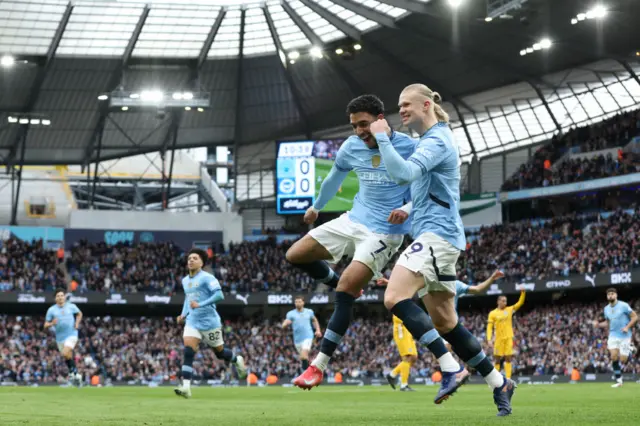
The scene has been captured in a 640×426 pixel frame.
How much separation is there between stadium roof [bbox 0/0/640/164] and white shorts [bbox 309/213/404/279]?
33609 mm

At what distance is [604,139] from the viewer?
57719 mm

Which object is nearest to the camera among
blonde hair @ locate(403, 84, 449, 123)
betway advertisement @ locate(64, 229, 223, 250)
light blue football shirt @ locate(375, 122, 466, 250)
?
light blue football shirt @ locate(375, 122, 466, 250)

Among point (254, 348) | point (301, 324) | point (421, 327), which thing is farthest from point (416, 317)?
point (254, 348)

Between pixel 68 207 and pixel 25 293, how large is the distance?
54.0 feet

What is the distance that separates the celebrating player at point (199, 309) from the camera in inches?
719

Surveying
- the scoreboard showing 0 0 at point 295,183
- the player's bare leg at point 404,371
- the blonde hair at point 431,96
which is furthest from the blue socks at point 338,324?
the scoreboard showing 0 0 at point 295,183

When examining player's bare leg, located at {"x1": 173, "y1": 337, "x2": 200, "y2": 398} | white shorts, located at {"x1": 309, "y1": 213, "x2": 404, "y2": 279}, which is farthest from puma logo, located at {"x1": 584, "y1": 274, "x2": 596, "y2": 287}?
white shorts, located at {"x1": 309, "y1": 213, "x2": 404, "y2": 279}

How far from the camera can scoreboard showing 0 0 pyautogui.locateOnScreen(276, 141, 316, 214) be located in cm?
5641

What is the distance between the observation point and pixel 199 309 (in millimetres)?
18969

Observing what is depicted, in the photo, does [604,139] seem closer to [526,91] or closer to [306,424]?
[526,91]

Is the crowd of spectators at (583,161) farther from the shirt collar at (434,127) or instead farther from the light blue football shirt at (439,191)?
the light blue football shirt at (439,191)

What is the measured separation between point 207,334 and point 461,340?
10.1m

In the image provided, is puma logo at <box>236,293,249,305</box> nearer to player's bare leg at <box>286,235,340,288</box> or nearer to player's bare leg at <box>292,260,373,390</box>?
player's bare leg at <box>286,235,340,288</box>

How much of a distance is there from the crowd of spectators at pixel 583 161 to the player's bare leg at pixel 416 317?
46.8 m
